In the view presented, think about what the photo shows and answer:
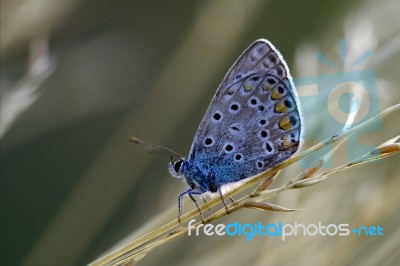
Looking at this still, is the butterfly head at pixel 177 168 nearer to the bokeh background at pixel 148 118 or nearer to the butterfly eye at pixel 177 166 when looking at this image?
the butterfly eye at pixel 177 166

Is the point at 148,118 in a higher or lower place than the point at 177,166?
higher

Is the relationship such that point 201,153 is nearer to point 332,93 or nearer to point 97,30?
point 332,93

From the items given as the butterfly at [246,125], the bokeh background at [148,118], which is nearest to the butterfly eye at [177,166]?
the butterfly at [246,125]

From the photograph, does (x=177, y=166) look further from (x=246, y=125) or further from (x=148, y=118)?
(x=148, y=118)

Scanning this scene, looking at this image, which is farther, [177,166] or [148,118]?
[148,118]

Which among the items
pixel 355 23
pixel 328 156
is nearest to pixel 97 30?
pixel 355 23

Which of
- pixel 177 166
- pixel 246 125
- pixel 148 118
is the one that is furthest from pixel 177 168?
pixel 148 118

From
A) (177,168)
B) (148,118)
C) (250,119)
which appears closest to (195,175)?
→ (177,168)
